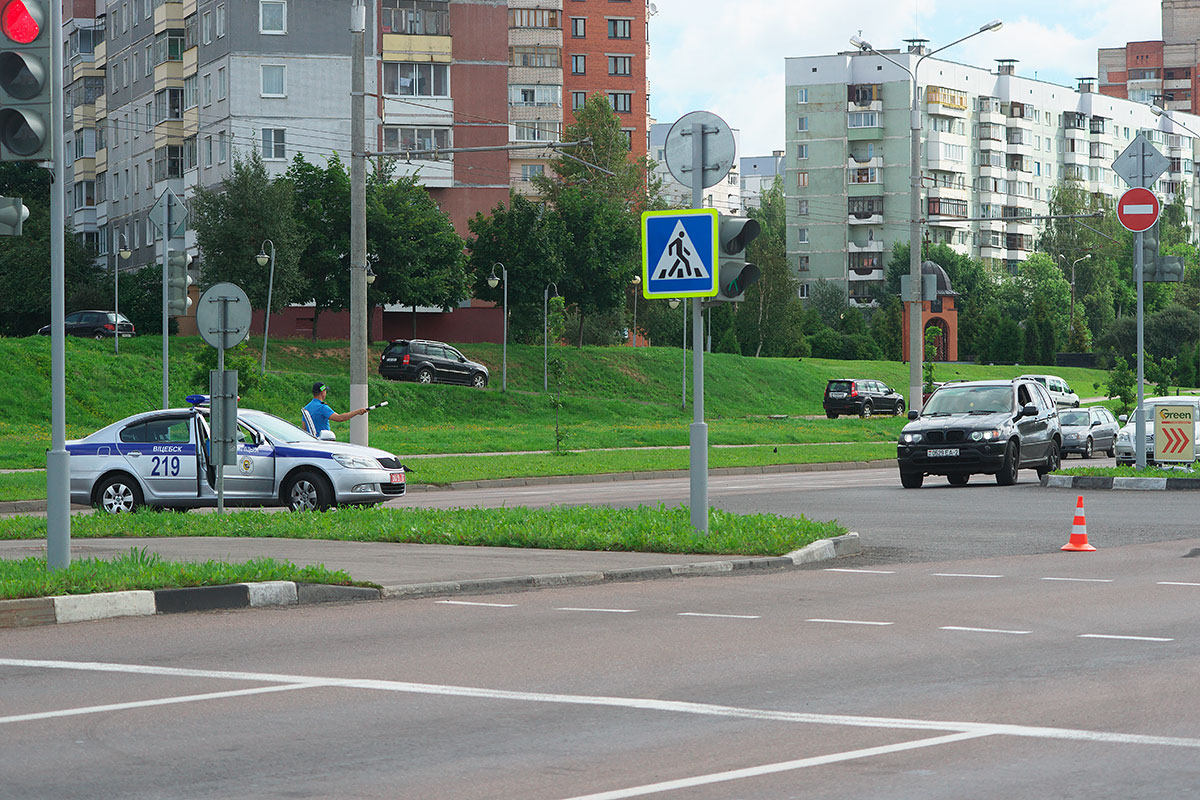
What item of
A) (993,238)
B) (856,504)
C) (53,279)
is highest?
(993,238)

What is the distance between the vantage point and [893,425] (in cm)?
5175

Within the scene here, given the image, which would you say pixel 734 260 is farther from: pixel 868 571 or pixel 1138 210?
pixel 1138 210

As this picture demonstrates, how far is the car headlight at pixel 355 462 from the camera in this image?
2039 cm

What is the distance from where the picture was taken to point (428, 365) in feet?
192

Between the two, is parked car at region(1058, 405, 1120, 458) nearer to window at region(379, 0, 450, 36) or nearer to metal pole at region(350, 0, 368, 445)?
metal pole at region(350, 0, 368, 445)

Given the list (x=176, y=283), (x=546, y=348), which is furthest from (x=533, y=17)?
(x=176, y=283)

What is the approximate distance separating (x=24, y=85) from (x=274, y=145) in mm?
60775

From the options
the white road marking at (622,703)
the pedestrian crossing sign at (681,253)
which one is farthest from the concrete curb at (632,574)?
the white road marking at (622,703)

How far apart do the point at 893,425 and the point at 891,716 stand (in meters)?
45.2

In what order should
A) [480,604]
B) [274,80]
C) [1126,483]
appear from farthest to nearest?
[274,80], [1126,483], [480,604]

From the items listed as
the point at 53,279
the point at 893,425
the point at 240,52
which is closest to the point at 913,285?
the point at 893,425

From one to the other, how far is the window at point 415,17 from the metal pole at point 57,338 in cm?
6535

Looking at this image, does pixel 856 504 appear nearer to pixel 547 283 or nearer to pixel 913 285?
pixel 913 285

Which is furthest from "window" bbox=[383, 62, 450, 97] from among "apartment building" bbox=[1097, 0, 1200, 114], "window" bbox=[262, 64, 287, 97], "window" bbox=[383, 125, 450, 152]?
"apartment building" bbox=[1097, 0, 1200, 114]
